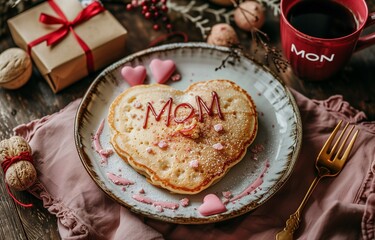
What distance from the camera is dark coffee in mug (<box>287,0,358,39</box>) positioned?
1.65m

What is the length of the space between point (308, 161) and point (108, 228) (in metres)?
0.62

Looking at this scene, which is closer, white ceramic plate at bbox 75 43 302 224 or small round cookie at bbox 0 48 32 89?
white ceramic plate at bbox 75 43 302 224

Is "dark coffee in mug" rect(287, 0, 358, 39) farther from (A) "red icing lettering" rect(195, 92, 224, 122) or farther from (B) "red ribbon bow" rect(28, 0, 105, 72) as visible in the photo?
(B) "red ribbon bow" rect(28, 0, 105, 72)

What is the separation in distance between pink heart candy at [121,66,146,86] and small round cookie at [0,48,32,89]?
0.32 meters

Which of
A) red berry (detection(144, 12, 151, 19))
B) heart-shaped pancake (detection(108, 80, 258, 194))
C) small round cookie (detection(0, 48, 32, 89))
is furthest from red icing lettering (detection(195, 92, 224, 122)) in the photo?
small round cookie (detection(0, 48, 32, 89))

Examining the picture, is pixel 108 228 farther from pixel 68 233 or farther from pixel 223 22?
pixel 223 22

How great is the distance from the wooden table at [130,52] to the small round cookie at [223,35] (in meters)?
0.09

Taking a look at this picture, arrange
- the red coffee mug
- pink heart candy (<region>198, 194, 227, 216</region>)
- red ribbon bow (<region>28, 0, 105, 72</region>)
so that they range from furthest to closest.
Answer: red ribbon bow (<region>28, 0, 105, 72</region>) < the red coffee mug < pink heart candy (<region>198, 194, 227, 216</region>)

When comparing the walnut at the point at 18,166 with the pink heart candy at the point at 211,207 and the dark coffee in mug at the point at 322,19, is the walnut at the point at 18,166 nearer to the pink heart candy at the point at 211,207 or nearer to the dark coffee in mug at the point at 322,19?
the pink heart candy at the point at 211,207

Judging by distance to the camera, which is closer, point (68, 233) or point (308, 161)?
point (68, 233)

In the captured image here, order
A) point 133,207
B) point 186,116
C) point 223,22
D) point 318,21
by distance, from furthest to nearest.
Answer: point 223,22 → point 318,21 → point 186,116 → point 133,207

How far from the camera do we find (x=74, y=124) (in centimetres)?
153

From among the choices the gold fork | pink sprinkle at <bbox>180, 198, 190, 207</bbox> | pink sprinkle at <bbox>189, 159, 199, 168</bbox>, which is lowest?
the gold fork

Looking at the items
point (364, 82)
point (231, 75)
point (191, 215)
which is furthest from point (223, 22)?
point (191, 215)
